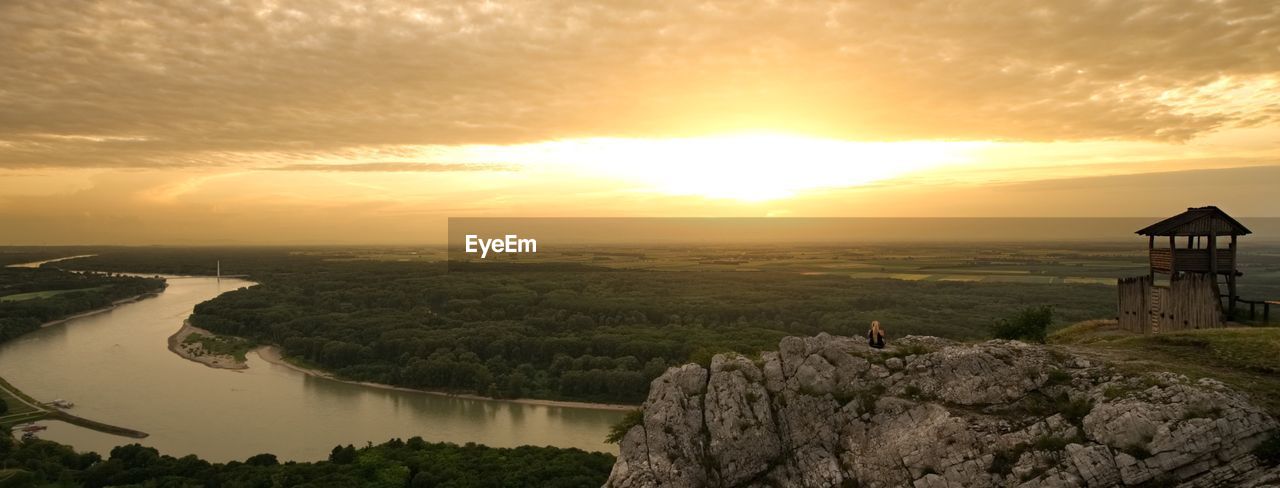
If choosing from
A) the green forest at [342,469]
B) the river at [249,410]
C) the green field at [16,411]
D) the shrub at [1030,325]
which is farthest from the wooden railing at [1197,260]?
the green field at [16,411]

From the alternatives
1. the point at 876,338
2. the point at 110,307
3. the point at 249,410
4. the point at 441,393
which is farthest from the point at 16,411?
the point at 110,307

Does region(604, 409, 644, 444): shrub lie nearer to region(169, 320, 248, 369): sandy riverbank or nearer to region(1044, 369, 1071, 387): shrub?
region(1044, 369, 1071, 387): shrub

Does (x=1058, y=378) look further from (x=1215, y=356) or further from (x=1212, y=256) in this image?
(x=1212, y=256)

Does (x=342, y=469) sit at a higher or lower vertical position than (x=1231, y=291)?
lower

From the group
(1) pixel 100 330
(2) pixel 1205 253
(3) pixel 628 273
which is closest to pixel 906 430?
(2) pixel 1205 253

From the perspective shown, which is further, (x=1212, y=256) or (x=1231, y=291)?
(x=1231, y=291)

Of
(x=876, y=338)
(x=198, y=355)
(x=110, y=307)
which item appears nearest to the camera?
(x=876, y=338)
